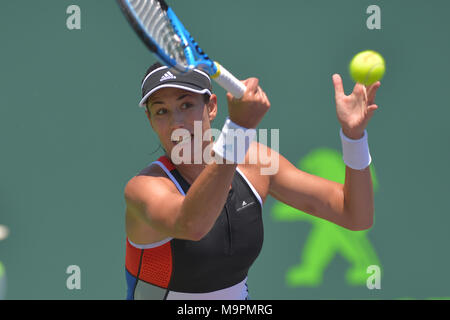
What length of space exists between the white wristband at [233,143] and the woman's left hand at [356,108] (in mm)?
554

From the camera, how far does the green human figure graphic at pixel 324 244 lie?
12.2ft

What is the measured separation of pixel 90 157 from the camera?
12.0 ft

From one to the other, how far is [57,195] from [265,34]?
1.56 m

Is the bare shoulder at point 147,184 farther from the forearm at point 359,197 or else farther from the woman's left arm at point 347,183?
the forearm at point 359,197

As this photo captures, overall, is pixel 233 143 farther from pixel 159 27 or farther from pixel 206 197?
pixel 159 27

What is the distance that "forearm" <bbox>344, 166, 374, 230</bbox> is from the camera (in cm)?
232

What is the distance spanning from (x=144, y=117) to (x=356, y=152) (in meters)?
1.74

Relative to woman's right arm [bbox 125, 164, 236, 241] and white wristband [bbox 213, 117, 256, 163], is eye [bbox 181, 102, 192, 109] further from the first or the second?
white wristband [bbox 213, 117, 256, 163]

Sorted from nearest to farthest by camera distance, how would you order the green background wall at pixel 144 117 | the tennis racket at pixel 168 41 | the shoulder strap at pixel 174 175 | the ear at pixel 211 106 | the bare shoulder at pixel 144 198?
the tennis racket at pixel 168 41 → the bare shoulder at pixel 144 198 → the shoulder strap at pixel 174 175 → the ear at pixel 211 106 → the green background wall at pixel 144 117

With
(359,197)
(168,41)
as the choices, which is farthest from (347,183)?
(168,41)

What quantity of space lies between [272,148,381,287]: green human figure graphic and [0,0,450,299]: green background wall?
0.05 meters

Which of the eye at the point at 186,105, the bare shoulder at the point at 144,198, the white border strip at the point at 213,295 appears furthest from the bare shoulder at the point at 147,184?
the white border strip at the point at 213,295

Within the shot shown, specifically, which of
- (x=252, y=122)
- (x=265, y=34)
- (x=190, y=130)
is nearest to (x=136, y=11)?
(x=252, y=122)

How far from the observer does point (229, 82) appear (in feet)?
5.62
